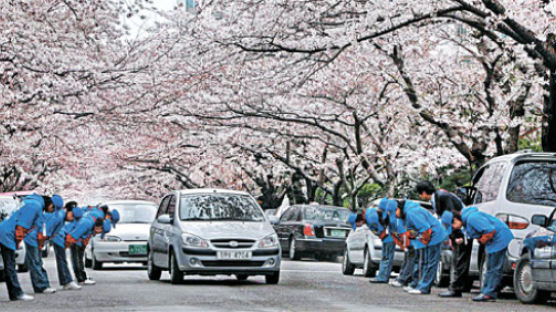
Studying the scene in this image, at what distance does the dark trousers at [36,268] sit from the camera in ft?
49.8

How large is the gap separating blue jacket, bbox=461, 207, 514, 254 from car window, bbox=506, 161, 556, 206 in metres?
0.53

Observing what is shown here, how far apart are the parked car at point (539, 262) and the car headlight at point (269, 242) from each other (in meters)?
4.41

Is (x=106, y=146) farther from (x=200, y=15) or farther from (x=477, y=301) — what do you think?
(x=477, y=301)

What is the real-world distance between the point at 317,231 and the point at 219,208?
10.3 metres

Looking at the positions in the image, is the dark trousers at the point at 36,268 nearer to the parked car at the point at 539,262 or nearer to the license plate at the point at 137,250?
the parked car at the point at 539,262

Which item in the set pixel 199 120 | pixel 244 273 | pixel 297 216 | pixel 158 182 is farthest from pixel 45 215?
pixel 158 182

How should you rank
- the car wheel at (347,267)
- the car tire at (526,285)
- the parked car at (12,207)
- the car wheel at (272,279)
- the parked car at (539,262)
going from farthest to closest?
the car wheel at (347,267)
the parked car at (12,207)
the car wheel at (272,279)
the car tire at (526,285)
the parked car at (539,262)

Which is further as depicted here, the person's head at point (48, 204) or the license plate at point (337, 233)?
the license plate at point (337, 233)

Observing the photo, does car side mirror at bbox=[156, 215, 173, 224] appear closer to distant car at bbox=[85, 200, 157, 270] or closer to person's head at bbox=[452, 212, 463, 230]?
distant car at bbox=[85, 200, 157, 270]

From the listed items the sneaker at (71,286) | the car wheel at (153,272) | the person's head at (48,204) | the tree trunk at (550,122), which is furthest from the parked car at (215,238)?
the tree trunk at (550,122)

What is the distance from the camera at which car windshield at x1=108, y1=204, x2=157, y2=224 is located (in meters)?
24.1

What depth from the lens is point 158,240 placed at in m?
18.6

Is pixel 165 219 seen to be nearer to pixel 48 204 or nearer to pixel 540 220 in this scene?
pixel 48 204

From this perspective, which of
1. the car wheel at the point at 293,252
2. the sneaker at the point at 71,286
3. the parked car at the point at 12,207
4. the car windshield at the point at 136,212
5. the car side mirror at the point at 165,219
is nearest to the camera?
the sneaker at the point at 71,286
